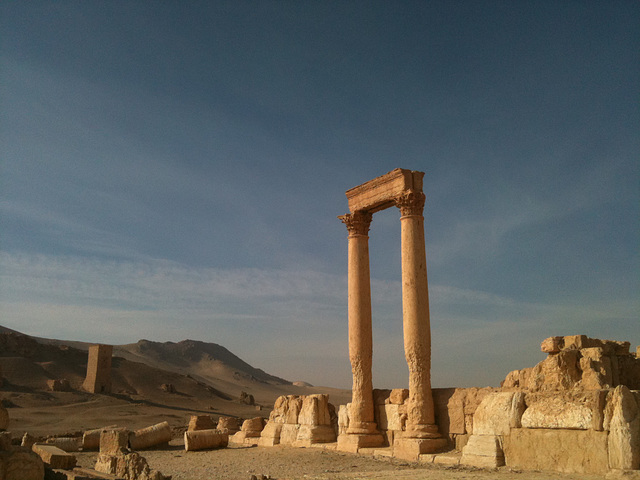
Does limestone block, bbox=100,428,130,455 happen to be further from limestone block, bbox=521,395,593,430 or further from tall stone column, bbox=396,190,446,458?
limestone block, bbox=521,395,593,430

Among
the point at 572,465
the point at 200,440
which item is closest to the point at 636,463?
the point at 572,465

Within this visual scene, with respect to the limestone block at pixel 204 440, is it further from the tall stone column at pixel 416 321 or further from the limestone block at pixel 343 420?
the tall stone column at pixel 416 321

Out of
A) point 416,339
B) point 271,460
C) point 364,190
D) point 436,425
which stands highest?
point 364,190

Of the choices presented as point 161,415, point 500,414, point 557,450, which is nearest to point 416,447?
point 500,414

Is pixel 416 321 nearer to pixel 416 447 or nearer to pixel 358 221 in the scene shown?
pixel 416 447

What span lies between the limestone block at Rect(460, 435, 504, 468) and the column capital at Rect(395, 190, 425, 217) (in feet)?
19.8

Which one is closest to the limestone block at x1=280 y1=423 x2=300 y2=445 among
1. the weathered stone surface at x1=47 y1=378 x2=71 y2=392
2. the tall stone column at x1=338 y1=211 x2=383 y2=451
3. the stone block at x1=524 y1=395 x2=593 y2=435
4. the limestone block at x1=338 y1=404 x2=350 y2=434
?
the limestone block at x1=338 y1=404 x2=350 y2=434

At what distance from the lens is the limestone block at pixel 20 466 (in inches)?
263

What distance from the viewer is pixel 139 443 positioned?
650 inches

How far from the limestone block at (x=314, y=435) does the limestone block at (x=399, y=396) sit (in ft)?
7.88

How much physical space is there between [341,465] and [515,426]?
12.8 ft

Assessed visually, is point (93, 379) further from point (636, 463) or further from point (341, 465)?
point (636, 463)

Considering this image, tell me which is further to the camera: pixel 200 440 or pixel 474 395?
pixel 200 440

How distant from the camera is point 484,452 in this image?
1077cm
